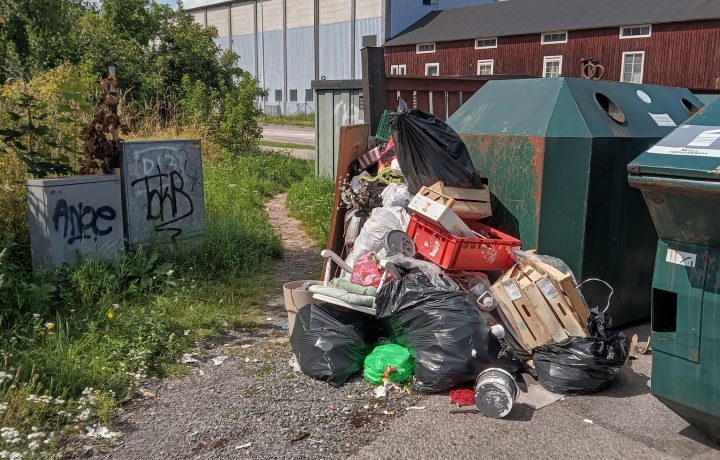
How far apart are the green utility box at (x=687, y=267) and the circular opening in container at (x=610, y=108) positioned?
5.34 ft

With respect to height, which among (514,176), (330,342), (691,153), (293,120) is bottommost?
(330,342)

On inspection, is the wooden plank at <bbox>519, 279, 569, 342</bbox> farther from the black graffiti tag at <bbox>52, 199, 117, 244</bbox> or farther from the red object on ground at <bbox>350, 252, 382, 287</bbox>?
the black graffiti tag at <bbox>52, 199, 117, 244</bbox>

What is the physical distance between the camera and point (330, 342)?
3932 mm

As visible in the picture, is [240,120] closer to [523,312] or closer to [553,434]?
[523,312]

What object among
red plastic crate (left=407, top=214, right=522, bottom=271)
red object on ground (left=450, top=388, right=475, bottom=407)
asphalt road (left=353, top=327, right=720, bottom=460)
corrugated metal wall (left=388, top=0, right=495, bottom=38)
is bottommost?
asphalt road (left=353, top=327, right=720, bottom=460)

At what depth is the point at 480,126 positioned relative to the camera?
201 inches

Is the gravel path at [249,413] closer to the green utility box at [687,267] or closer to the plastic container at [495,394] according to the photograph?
the plastic container at [495,394]

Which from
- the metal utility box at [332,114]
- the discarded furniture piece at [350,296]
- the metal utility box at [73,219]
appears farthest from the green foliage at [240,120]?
the discarded furniture piece at [350,296]

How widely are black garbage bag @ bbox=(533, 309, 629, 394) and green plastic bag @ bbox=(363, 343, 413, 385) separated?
84cm

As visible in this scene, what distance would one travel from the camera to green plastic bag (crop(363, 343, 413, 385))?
150 inches

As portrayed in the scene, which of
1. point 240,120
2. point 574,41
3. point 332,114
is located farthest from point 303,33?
point 332,114

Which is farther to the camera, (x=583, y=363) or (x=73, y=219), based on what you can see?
(x=73, y=219)

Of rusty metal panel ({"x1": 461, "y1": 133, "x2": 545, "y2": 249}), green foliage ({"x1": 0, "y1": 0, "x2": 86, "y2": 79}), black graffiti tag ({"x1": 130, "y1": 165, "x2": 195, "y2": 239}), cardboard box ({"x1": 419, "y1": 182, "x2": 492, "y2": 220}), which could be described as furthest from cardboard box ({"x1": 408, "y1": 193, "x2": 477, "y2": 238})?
green foliage ({"x1": 0, "y1": 0, "x2": 86, "y2": 79})

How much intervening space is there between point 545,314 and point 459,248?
2.30 feet
